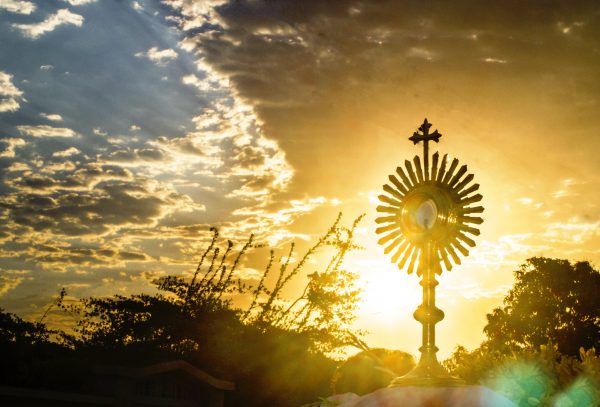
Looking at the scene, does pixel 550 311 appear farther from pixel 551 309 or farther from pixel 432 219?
pixel 432 219

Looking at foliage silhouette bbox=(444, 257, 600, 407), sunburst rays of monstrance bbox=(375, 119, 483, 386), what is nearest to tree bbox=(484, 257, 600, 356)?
foliage silhouette bbox=(444, 257, 600, 407)

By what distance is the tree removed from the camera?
3288 cm

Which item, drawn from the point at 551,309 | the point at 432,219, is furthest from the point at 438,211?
the point at 551,309

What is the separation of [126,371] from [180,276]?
7583 mm

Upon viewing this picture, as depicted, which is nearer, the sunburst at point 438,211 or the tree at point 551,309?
the sunburst at point 438,211

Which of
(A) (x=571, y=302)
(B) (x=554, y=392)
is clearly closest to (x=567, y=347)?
(A) (x=571, y=302)

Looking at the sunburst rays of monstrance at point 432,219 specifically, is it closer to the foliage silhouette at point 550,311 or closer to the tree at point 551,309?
the foliage silhouette at point 550,311

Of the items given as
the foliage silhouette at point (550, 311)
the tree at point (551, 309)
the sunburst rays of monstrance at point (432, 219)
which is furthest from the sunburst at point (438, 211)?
the tree at point (551, 309)

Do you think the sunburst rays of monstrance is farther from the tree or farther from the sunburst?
the tree

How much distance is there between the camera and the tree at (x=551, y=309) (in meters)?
32.9

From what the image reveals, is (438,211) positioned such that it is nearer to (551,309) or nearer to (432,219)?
(432,219)

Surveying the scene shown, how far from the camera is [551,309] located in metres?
33.8

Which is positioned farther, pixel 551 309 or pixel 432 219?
pixel 551 309

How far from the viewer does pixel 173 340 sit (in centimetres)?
1928
